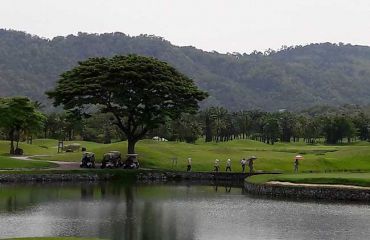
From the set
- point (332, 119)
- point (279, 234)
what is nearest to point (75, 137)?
point (332, 119)

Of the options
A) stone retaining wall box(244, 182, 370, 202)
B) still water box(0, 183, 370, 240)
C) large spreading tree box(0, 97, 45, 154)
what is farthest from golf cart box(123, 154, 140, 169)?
large spreading tree box(0, 97, 45, 154)

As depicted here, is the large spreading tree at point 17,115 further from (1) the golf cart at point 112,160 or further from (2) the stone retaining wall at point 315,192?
(2) the stone retaining wall at point 315,192

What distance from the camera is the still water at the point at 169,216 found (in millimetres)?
30797

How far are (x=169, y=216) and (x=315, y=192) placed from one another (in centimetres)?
1754

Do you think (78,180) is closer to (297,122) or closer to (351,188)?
(351,188)

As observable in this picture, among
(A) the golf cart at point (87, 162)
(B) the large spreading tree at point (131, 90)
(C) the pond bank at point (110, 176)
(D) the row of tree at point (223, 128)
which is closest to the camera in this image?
(C) the pond bank at point (110, 176)

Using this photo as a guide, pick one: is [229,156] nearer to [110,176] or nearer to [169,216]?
[110,176]

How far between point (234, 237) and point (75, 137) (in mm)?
120126

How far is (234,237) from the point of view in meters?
29.7

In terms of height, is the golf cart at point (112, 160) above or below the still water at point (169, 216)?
above

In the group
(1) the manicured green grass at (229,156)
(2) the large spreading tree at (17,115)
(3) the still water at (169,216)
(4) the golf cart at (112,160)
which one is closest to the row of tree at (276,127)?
(2) the large spreading tree at (17,115)

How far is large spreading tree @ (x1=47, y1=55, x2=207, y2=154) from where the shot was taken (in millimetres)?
70625

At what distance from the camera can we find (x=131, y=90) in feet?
237

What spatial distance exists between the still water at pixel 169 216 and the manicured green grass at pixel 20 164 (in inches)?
447
